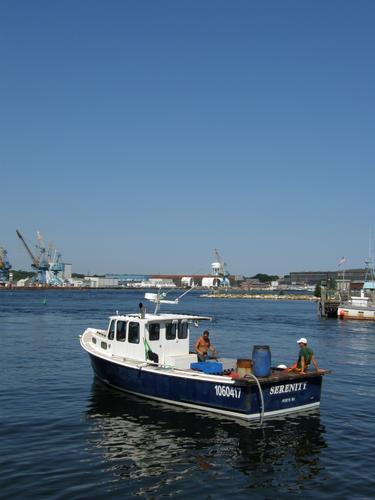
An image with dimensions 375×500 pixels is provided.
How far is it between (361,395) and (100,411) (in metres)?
11.8

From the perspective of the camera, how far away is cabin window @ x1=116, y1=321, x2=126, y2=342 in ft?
76.1

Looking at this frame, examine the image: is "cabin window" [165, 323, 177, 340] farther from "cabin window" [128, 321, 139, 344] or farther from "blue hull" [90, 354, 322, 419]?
"blue hull" [90, 354, 322, 419]

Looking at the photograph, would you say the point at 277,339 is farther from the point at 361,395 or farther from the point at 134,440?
the point at 134,440

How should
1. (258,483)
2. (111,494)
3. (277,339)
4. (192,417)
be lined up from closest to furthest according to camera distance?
(111,494)
(258,483)
(192,417)
(277,339)

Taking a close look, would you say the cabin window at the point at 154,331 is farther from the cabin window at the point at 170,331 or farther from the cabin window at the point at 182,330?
the cabin window at the point at 182,330

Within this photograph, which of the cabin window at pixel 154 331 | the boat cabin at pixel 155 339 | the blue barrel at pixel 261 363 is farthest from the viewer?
the cabin window at pixel 154 331

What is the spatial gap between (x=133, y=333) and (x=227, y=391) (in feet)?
19.0

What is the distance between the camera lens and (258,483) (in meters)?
14.0

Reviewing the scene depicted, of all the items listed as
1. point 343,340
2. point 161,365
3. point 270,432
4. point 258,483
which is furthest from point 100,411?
point 343,340

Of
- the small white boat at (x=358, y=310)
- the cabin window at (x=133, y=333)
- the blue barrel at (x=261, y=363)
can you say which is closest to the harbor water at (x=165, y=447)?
the blue barrel at (x=261, y=363)

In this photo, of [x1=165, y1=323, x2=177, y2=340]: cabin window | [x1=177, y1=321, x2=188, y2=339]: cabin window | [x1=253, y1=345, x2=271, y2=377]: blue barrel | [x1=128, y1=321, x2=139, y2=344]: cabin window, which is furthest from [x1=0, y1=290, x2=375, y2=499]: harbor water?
[x1=177, y1=321, x2=188, y2=339]: cabin window

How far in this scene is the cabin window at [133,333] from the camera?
22.5 meters

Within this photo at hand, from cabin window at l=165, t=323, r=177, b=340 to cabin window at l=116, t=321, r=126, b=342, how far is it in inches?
76.5

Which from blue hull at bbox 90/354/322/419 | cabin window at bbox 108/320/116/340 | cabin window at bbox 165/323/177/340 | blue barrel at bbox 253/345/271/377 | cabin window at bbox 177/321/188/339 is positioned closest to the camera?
blue hull at bbox 90/354/322/419
